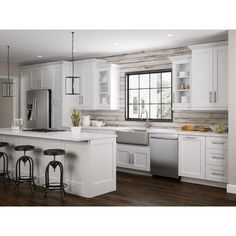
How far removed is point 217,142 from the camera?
539 centimetres

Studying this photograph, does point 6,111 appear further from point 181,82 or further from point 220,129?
point 220,129

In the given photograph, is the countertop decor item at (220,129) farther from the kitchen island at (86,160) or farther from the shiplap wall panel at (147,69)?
the kitchen island at (86,160)

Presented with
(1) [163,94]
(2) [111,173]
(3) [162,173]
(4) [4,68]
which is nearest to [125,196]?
(2) [111,173]

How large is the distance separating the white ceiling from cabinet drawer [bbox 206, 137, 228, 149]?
1747 millimetres

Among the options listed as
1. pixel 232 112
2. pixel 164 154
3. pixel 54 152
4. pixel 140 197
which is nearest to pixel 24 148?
pixel 54 152

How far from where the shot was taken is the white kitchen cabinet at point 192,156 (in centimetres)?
559

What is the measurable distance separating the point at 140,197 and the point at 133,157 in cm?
179

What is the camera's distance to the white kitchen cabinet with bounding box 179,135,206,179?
5586mm

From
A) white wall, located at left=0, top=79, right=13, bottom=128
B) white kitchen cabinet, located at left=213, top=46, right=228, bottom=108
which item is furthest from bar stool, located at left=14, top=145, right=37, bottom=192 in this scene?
white wall, located at left=0, top=79, right=13, bottom=128

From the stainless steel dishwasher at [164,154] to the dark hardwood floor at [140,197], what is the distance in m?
0.32

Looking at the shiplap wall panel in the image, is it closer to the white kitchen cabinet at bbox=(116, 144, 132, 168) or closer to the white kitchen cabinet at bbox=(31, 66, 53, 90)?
the white kitchen cabinet at bbox=(116, 144, 132, 168)

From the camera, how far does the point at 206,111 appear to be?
6.24 metres

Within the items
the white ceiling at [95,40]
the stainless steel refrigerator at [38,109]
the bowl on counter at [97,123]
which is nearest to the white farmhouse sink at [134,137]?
the bowl on counter at [97,123]
